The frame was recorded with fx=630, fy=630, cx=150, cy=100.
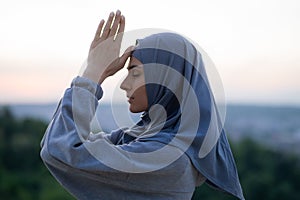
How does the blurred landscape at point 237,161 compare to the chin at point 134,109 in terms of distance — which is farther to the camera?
the blurred landscape at point 237,161

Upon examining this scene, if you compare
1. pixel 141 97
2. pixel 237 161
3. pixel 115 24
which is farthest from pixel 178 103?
pixel 237 161

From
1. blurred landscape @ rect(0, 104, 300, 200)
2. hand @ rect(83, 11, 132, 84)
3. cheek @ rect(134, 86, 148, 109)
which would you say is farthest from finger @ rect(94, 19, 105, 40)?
blurred landscape @ rect(0, 104, 300, 200)

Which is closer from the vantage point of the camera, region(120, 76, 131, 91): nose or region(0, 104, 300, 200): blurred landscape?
region(120, 76, 131, 91): nose

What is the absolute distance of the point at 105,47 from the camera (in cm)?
108

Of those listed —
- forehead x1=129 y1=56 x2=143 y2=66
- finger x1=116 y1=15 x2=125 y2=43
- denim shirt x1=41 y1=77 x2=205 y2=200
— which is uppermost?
finger x1=116 y1=15 x2=125 y2=43

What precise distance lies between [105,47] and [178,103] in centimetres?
16

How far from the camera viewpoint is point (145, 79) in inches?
43.0

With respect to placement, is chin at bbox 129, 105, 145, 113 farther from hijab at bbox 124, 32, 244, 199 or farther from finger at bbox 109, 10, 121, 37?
finger at bbox 109, 10, 121, 37

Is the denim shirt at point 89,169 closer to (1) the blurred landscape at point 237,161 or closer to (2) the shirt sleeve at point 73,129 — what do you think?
(2) the shirt sleeve at point 73,129

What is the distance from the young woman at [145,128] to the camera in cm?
104

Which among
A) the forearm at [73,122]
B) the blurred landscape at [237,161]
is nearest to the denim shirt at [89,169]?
the forearm at [73,122]

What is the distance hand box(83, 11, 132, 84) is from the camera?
42.6 inches

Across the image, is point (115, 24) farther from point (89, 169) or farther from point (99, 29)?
point (89, 169)

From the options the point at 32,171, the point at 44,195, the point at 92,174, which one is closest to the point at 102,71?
the point at 92,174
